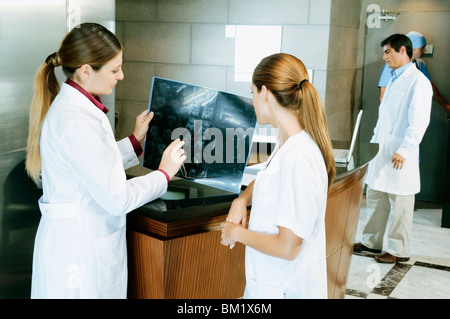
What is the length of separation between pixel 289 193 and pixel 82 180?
0.65 metres

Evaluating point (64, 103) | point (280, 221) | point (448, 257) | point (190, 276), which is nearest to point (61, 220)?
point (64, 103)

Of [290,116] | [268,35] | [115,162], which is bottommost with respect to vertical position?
[115,162]

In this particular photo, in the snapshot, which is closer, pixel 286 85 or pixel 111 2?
pixel 286 85

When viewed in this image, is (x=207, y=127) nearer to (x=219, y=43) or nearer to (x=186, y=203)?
(x=186, y=203)

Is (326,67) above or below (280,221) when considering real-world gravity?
above

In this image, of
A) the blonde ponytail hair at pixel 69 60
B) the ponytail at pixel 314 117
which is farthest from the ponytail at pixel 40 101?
→ the ponytail at pixel 314 117

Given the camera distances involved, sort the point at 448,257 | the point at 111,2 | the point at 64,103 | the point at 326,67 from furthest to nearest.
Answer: the point at 326,67, the point at 448,257, the point at 111,2, the point at 64,103

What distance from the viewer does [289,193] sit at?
4.49ft

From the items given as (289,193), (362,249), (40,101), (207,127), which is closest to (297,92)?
(289,193)

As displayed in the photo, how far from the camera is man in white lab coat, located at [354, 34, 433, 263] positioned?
152 inches

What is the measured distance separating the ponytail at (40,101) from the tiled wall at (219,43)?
336 cm
